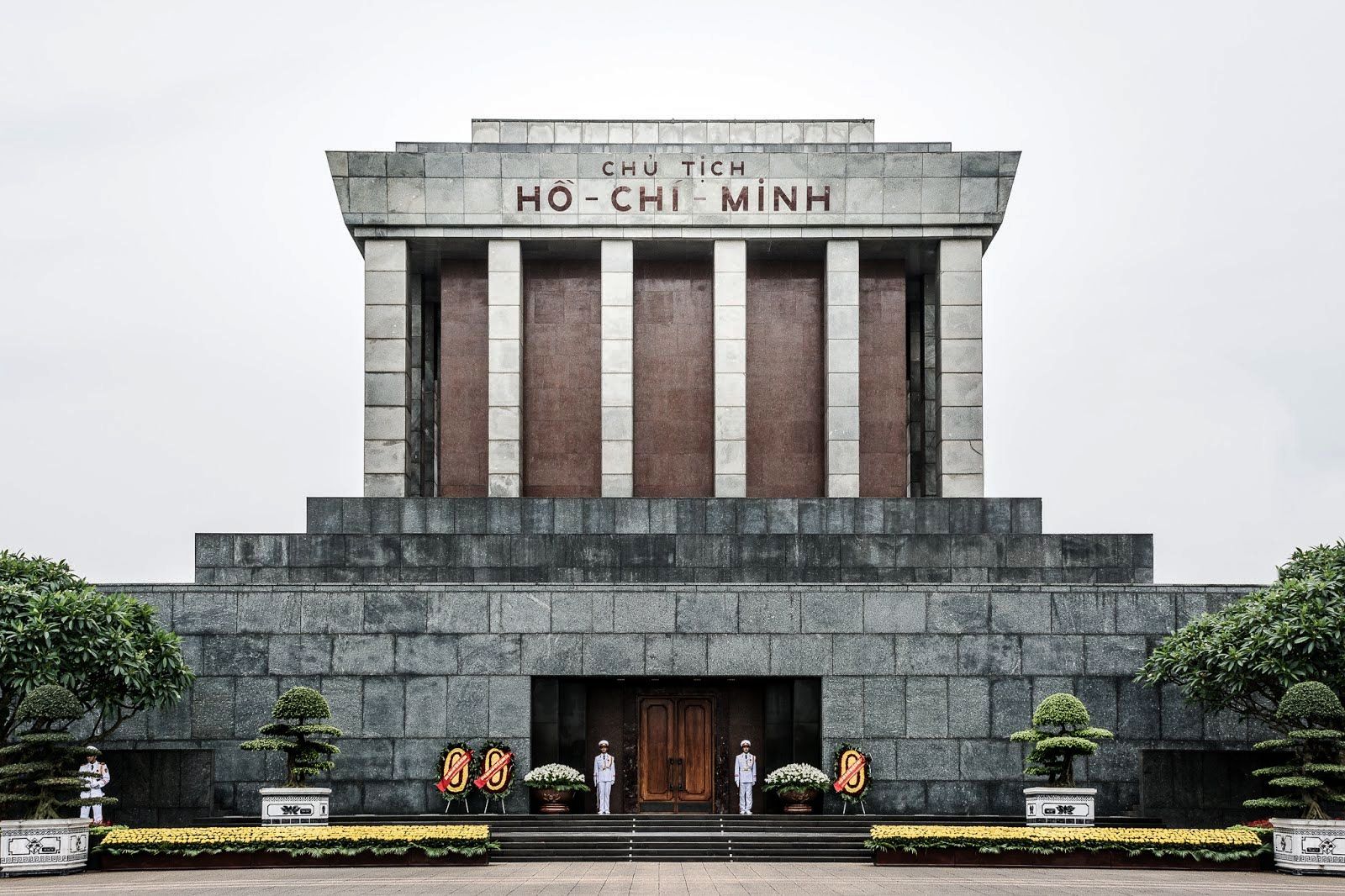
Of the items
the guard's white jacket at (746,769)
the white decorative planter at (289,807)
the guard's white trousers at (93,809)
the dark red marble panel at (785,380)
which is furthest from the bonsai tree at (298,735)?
the dark red marble panel at (785,380)

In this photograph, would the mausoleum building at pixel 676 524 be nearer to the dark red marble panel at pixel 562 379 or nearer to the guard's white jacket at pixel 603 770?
the dark red marble panel at pixel 562 379

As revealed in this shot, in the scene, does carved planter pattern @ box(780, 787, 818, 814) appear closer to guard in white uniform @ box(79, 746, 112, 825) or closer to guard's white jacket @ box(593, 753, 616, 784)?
guard's white jacket @ box(593, 753, 616, 784)

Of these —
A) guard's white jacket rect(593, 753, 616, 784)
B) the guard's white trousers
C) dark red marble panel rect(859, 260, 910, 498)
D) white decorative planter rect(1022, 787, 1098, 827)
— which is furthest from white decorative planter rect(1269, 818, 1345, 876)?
the guard's white trousers

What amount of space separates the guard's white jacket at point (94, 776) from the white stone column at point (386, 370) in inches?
346

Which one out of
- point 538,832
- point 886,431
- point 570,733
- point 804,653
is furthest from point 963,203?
point 538,832

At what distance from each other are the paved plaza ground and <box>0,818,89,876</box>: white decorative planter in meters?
0.61

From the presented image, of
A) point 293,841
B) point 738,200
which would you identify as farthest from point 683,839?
point 738,200

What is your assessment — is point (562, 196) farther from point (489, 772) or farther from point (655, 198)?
point (489, 772)

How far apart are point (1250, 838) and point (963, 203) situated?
15166 millimetres

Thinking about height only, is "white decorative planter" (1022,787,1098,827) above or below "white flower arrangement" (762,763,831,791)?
below

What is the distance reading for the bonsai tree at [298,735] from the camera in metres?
26.2

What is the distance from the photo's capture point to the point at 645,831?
88.3 feet

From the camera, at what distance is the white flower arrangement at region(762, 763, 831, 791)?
2800 cm

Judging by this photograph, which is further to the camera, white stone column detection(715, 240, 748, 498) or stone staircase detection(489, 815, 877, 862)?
white stone column detection(715, 240, 748, 498)
